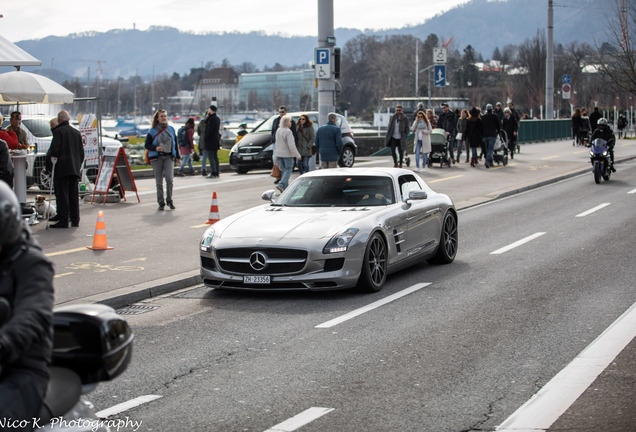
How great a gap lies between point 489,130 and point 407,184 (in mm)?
18287

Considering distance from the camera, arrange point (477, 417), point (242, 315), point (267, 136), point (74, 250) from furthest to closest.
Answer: point (267, 136), point (74, 250), point (242, 315), point (477, 417)

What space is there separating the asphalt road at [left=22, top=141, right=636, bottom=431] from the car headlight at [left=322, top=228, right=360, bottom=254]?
0.53 meters

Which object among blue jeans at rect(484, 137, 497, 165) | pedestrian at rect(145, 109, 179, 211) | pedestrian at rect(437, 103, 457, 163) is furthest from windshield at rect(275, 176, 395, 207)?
pedestrian at rect(437, 103, 457, 163)

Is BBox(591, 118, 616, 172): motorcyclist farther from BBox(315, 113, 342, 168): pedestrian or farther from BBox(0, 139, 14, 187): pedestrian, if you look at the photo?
BBox(0, 139, 14, 187): pedestrian

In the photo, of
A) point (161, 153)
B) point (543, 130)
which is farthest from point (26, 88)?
point (543, 130)

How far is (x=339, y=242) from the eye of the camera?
9.68 metres

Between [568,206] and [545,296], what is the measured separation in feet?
33.9

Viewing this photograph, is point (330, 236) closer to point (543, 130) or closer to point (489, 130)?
point (489, 130)

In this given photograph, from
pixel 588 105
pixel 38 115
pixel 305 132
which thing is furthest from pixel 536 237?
pixel 588 105

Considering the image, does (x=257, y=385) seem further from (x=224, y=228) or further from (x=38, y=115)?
(x=38, y=115)

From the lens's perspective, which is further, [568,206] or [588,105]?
[588,105]

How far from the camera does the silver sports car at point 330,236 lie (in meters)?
9.62

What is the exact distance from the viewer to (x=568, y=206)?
1952cm

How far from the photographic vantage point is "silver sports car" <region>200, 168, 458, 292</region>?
379 inches
